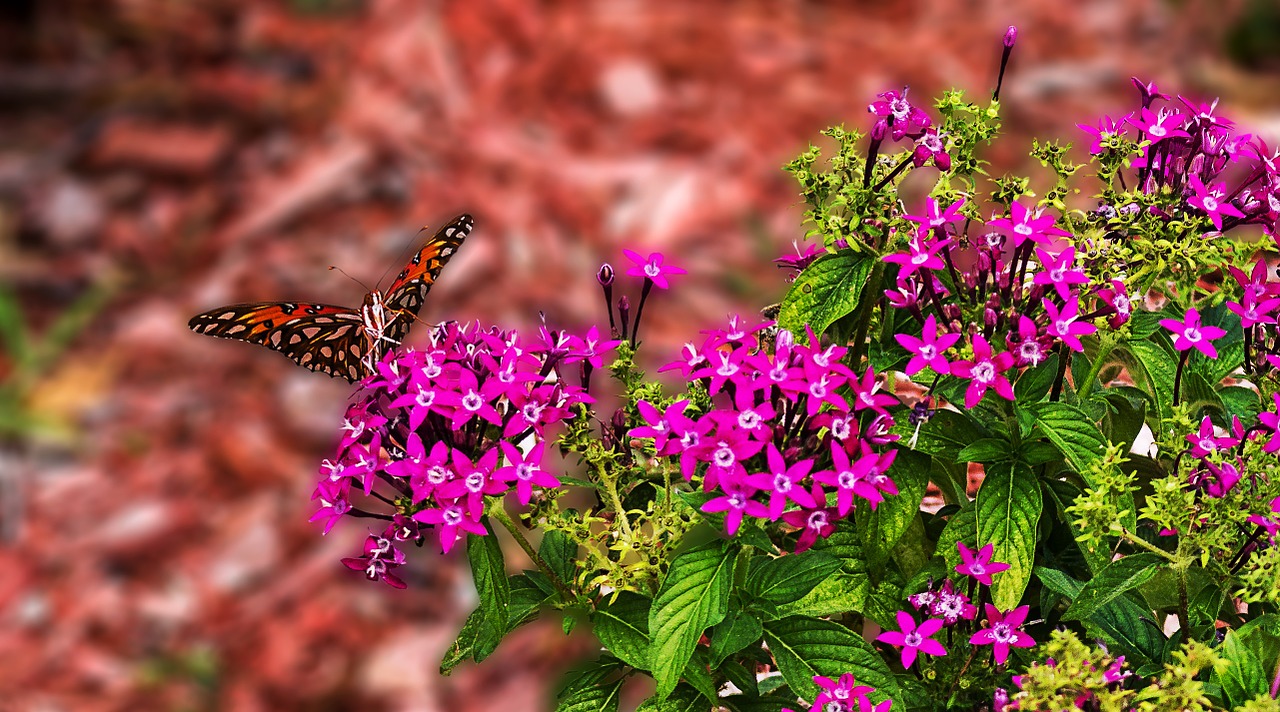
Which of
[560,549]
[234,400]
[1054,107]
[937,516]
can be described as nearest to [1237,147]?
[937,516]

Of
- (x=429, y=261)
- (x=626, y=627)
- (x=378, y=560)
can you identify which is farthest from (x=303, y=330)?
(x=626, y=627)

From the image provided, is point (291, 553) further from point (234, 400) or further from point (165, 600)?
point (234, 400)

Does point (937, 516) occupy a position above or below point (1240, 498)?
above

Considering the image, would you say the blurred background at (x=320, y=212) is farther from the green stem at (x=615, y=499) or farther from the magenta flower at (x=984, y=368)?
the magenta flower at (x=984, y=368)

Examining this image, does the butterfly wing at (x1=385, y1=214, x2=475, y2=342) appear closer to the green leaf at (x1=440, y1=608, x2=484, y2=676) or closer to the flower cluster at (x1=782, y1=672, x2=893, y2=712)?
the green leaf at (x1=440, y1=608, x2=484, y2=676)

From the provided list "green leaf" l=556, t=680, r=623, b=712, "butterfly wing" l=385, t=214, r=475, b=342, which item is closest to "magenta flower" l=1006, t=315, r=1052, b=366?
"green leaf" l=556, t=680, r=623, b=712

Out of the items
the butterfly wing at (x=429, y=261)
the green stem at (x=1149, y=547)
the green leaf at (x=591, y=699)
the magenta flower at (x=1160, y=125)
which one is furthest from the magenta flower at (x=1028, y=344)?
the butterfly wing at (x=429, y=261)
